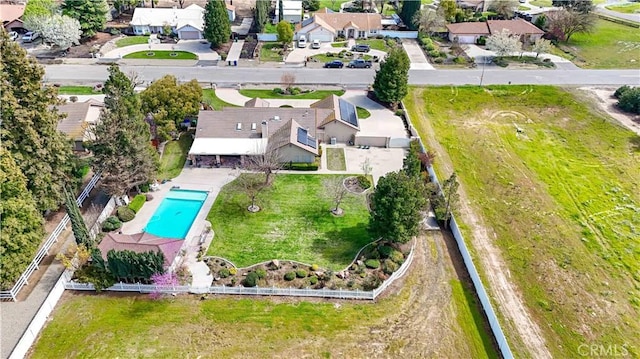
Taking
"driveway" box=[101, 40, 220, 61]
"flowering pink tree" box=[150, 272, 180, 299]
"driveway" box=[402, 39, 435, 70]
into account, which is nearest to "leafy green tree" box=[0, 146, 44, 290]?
"flowering pink tree" box=[150, 272, 180, 299]


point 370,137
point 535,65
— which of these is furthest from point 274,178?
point 535,65

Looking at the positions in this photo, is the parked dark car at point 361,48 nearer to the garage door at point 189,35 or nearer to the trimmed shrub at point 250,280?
the garage door at point 189,35

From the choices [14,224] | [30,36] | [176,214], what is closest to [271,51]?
[30,36]

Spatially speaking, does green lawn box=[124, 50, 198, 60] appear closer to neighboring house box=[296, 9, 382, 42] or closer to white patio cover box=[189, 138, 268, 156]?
neighboring house box=[296, 9, 382, 42]

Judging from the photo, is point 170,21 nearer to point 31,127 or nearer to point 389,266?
point 31,127

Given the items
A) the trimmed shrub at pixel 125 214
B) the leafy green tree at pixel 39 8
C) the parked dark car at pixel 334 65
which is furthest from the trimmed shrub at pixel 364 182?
the leafy green tree at pixel 39 8

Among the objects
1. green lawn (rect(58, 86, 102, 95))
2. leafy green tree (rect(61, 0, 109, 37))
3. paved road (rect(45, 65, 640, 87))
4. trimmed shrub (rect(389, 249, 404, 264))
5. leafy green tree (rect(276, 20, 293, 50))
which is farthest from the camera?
leafy green tree (rect(61, 0, 109, 37))
